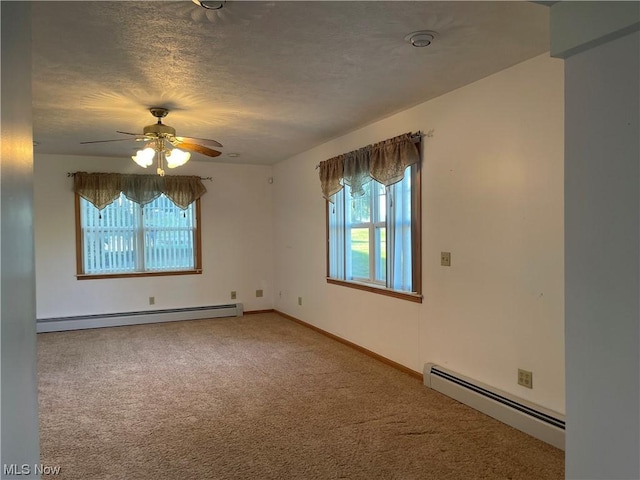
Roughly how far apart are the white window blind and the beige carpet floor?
1.73 metres

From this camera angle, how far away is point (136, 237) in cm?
632

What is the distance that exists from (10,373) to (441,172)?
10.4 feet

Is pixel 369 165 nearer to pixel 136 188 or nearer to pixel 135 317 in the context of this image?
pixel 136 188

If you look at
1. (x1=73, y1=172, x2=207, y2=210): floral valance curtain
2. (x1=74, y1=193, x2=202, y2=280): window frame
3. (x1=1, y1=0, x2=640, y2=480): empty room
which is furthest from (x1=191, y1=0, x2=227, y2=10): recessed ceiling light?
(x1=74, y1=193, x2=202, y2=280): window frame

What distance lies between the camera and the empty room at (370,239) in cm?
149

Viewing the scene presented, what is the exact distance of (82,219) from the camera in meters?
6.02

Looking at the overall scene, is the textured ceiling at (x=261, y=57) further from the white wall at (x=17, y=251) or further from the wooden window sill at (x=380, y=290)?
the wooden window sill at (x=380, y=290)

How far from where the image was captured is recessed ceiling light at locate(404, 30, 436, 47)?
2385 millimetres

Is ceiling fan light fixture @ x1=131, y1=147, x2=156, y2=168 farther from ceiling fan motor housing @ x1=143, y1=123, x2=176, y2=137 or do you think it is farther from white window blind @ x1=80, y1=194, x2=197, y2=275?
white window blind @ x1=80, y1=194, x2=197, y2=275

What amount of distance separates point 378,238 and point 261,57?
231cm

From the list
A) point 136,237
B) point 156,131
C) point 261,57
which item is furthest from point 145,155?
point 136,237

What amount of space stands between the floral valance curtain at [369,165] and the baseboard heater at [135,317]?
2.69 m

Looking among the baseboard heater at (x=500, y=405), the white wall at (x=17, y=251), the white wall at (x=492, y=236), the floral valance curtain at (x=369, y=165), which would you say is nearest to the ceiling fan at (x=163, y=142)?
the floral valance curtain at (x=369, y=165)

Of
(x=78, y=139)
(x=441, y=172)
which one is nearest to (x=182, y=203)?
(x=78, y=139)
